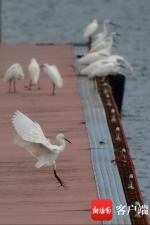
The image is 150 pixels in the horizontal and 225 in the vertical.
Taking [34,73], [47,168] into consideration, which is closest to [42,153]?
[47,168]

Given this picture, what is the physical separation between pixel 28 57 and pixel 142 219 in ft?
45.3

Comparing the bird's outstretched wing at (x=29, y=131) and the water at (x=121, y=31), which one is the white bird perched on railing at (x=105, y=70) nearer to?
the water at (x=121, y=31)

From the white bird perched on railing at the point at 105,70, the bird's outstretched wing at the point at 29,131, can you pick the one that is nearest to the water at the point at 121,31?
the white bird perched on railing at the point at 105,70

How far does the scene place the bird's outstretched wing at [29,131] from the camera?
12.5 m

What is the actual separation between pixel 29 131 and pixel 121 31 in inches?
1161

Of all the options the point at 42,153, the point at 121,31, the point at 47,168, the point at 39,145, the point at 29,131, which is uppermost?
the point at 29,131

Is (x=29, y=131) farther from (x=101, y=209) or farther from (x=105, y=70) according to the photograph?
(x=105, y=70)

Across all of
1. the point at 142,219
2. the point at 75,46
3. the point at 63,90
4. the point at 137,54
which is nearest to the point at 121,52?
the point at 137,54

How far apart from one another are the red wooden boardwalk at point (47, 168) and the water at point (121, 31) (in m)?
1.80

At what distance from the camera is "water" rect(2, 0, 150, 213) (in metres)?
21.7

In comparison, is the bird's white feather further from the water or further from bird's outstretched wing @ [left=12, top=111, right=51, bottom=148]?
bird's outstretched wing @ [left=12, top=111, right=51, bottom=148]

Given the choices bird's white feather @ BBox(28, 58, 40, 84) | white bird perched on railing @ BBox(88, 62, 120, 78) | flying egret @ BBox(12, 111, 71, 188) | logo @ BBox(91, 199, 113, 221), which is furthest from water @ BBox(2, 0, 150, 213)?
logo @ BBox(91, 199, 113, 221)

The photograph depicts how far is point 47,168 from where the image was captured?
44.7ft

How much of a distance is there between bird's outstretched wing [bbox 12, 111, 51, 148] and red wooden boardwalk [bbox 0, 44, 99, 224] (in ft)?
2.28
